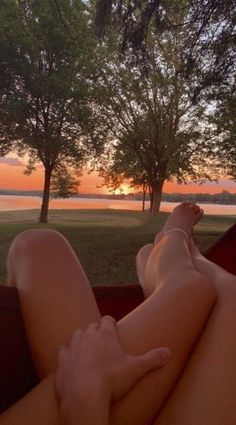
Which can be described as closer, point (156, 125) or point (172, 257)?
point (172, 257)

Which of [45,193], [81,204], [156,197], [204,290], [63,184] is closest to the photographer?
[204,290]

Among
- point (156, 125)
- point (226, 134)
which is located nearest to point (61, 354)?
point (226, 134)

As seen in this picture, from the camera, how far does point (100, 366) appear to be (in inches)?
19.6

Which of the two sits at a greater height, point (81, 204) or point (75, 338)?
point (75, 338)

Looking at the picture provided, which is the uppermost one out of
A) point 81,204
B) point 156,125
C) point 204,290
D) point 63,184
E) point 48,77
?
point 48,77

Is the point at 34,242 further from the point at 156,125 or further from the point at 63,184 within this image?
the point at 63,184

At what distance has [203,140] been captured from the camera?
7.52 metres

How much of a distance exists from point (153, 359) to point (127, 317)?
72mm

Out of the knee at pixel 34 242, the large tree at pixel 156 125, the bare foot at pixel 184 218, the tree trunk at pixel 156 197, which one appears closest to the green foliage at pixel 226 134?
the large tree at pixel 156 125

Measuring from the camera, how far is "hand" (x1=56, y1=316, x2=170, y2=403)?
48 cm

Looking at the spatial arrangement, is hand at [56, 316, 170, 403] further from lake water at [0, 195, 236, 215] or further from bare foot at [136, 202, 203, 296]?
lake water at [0, 195, 236, 215]

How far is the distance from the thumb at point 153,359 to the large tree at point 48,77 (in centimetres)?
639

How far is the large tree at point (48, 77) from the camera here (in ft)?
21.4

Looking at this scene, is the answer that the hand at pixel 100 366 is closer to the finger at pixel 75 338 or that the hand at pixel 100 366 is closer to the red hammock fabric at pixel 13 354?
the finger at pixel 75 338
